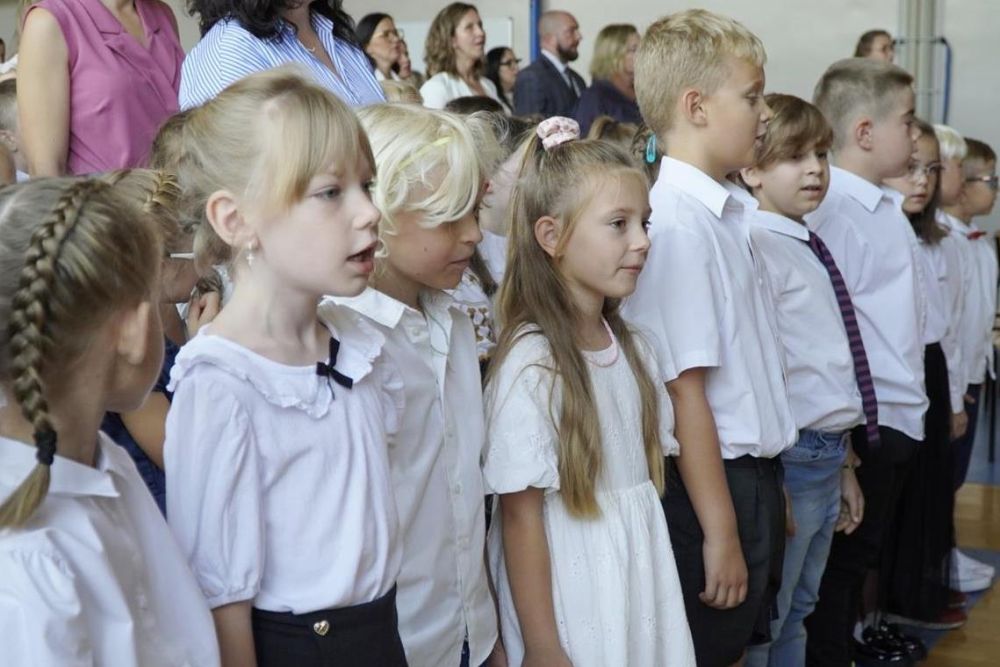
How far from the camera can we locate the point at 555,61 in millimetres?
6312

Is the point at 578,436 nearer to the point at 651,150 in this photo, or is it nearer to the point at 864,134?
the point at 651,150

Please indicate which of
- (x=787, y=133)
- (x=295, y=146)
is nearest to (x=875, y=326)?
(x=787, y=133)

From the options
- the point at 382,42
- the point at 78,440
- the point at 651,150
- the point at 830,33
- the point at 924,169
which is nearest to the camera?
the point at 78,440

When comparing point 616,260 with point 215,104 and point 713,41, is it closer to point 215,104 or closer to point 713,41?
point 713,41

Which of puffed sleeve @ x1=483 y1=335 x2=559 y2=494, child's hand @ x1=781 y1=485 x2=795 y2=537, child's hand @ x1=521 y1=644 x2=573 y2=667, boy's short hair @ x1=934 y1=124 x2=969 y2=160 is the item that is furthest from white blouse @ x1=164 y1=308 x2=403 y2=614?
boy's short hair @ x1=934 y1=124 x2=969 y2=160

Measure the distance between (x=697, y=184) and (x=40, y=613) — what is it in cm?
153

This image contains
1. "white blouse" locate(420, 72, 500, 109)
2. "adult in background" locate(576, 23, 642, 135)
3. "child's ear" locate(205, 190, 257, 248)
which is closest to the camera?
"child's ear" locate(205, 190, 257, 248)

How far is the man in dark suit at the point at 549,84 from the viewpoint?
6000 mm

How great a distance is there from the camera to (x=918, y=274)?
10.2ft

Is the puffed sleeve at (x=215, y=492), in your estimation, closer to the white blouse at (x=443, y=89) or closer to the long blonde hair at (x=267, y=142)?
the long blonde hair at (x=267, y=142)

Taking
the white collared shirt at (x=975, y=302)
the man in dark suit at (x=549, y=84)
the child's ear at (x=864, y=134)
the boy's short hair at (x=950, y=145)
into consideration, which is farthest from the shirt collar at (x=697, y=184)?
the man in dark suit at (x=549, y=84)

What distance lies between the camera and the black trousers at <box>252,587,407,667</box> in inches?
56.7

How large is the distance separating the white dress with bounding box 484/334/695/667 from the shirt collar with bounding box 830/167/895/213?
51.9 inches

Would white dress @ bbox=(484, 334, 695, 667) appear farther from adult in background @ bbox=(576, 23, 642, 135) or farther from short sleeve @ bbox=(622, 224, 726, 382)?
adult in background @ bbox=(576, 23, 642, 135)
